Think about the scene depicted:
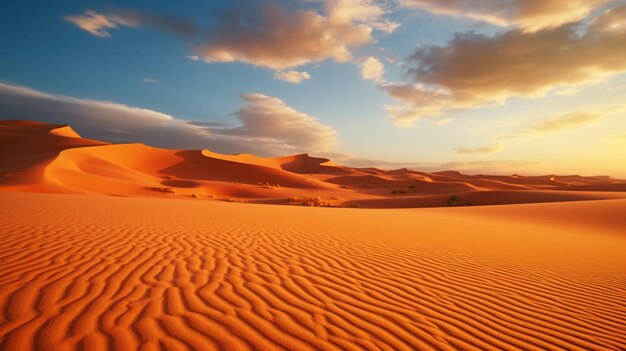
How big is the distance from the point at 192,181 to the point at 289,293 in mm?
31327

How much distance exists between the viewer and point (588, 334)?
3.14 m

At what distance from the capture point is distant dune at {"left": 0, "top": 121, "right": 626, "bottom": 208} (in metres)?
23.0

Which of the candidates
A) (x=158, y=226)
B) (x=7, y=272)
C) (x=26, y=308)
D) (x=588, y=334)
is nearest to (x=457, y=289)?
(x=588, y=334)

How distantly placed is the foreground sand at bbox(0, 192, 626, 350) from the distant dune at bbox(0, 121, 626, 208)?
58.7ft

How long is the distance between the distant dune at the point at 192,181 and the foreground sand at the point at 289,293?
1789 centimetres

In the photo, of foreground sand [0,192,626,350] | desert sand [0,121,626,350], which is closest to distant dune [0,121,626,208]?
desert sand [0,121,626,350]

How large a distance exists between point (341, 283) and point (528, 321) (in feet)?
6.72

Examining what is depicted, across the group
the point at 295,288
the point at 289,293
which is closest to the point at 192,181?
the point at 295,288

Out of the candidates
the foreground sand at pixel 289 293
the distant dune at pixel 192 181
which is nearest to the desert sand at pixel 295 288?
the foreground sand at pixel 289 293

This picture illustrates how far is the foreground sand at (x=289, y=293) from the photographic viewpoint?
2.65m

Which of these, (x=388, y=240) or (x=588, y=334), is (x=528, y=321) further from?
(x=388, y=240)

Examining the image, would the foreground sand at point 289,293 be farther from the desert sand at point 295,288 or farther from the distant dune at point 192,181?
the distant dune at point 192,181

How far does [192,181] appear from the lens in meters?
32.5

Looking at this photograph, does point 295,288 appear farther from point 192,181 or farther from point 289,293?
point 192,181
